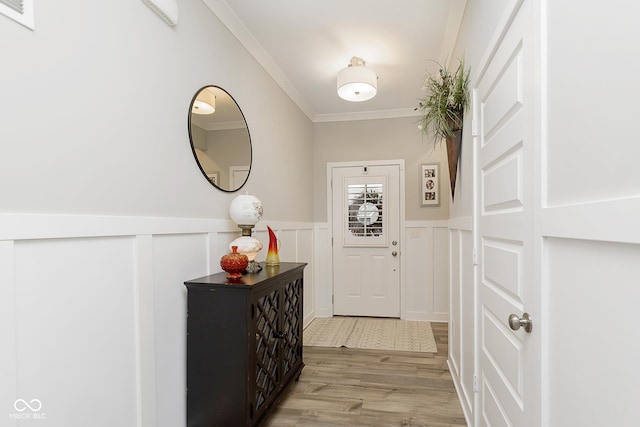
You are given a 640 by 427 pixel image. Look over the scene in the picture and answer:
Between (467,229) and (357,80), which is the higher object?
(357,80)

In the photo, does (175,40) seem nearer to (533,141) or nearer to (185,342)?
(185,342)

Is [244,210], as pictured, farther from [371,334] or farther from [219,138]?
[371,334]

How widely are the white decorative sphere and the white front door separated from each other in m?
2.53

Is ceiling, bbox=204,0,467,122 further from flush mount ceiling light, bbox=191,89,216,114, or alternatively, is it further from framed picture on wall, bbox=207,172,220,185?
framed picture on wall, bbox=207,172,220,185

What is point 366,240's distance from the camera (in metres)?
4.60

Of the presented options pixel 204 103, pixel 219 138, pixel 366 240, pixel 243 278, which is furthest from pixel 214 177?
pixel 366 240

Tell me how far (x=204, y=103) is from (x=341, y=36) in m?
1.28

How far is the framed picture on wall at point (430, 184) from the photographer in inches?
172

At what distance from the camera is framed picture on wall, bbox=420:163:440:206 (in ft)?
14.4

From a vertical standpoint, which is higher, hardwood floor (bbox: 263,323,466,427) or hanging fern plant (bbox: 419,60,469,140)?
hanging fern plant (bbox: 419,60,469,140)

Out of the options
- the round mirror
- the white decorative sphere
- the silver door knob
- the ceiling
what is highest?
the ceiling

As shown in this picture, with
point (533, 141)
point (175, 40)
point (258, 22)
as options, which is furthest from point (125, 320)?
point (258, 22)

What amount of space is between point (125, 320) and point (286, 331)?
1150 millimetres

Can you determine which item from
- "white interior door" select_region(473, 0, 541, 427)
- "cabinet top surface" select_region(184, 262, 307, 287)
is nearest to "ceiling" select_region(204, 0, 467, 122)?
"white interior door" select_region(473, 0, 541, 427)
